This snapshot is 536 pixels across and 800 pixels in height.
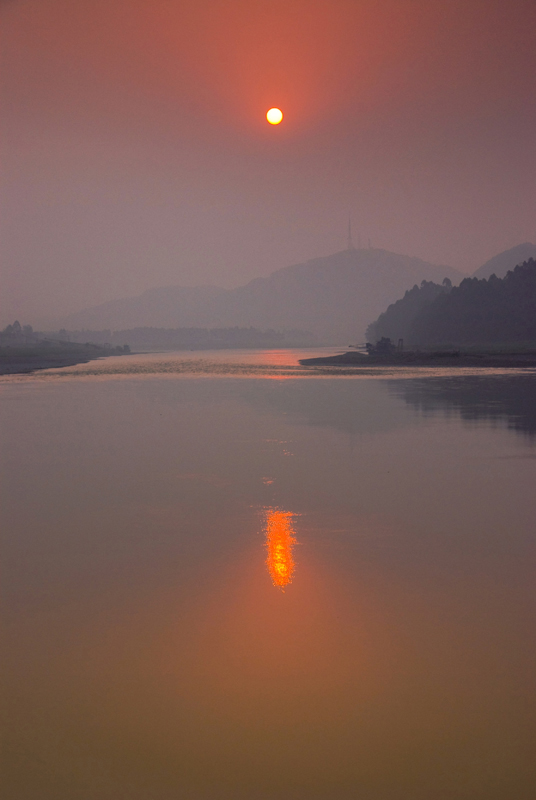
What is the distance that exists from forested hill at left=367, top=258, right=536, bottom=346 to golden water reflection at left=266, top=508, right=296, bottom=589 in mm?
138863

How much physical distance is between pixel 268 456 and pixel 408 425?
322 inches

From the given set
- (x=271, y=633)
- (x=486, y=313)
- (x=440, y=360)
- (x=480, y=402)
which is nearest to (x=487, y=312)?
(x=486, y=313)

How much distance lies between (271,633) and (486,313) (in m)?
160

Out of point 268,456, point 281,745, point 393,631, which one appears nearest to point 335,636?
point 393,631

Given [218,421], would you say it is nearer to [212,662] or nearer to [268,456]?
[268,456]

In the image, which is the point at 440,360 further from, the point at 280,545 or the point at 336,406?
the point at 280,545

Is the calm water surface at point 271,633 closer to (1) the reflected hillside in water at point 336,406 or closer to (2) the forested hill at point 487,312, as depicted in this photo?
(1) the reflected hillside in water at point 336,406

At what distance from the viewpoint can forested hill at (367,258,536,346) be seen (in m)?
148

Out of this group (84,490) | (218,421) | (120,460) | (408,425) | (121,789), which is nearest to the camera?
(121,789)

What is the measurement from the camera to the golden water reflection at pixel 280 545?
28.3 ft

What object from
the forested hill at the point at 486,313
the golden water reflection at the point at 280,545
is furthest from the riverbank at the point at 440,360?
the golden water reflection at the point at 280,545

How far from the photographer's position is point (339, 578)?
8492mm

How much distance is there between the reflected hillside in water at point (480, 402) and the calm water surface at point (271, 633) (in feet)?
32.4

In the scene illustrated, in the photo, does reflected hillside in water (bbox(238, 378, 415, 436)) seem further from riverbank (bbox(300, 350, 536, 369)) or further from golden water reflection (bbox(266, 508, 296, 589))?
riverbank (bbox(300, 350, 536, 369))
